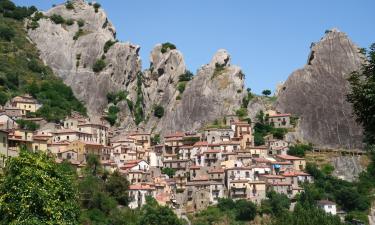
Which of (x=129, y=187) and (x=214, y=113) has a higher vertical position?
(x=214, y=113)

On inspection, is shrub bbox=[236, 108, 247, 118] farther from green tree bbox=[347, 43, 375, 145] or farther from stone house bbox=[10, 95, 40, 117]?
green tree bbox=[347, 43, 375, 145]

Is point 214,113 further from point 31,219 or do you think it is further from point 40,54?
point 31,219

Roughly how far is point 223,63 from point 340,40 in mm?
22318

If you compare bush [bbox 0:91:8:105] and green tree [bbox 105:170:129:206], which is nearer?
green tree [bbox 105:170:129:206]

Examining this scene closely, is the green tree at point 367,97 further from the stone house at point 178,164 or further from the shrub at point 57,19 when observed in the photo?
the shrub at point 57,19

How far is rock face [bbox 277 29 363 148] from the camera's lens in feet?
369

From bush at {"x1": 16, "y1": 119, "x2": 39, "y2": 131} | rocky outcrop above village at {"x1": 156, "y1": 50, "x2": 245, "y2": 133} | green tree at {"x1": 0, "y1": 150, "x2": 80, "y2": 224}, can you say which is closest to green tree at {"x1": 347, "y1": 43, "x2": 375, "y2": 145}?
green tree at {"x1": 0, "y1": 150, "x2": 80, "y2": 224}

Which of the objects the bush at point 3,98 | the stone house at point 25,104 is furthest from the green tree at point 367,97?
the bush at point 3,98


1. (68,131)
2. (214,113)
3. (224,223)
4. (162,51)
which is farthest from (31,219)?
(162,51)

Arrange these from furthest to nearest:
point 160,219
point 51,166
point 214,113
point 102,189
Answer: point 214,113
point 102,189
point 160,219
point 51,166

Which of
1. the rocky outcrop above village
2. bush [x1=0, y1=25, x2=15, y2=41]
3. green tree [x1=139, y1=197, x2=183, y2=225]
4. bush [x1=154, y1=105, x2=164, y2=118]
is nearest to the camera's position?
green tree [x1=139, y1=197, x2=183, y2=225]

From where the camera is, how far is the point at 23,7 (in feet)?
489

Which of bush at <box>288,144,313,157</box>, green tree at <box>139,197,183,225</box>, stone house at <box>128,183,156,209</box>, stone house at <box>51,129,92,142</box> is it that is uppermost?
stone house at <box>51,129,92,142</box>

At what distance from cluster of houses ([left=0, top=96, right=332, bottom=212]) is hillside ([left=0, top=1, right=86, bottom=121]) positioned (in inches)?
134
